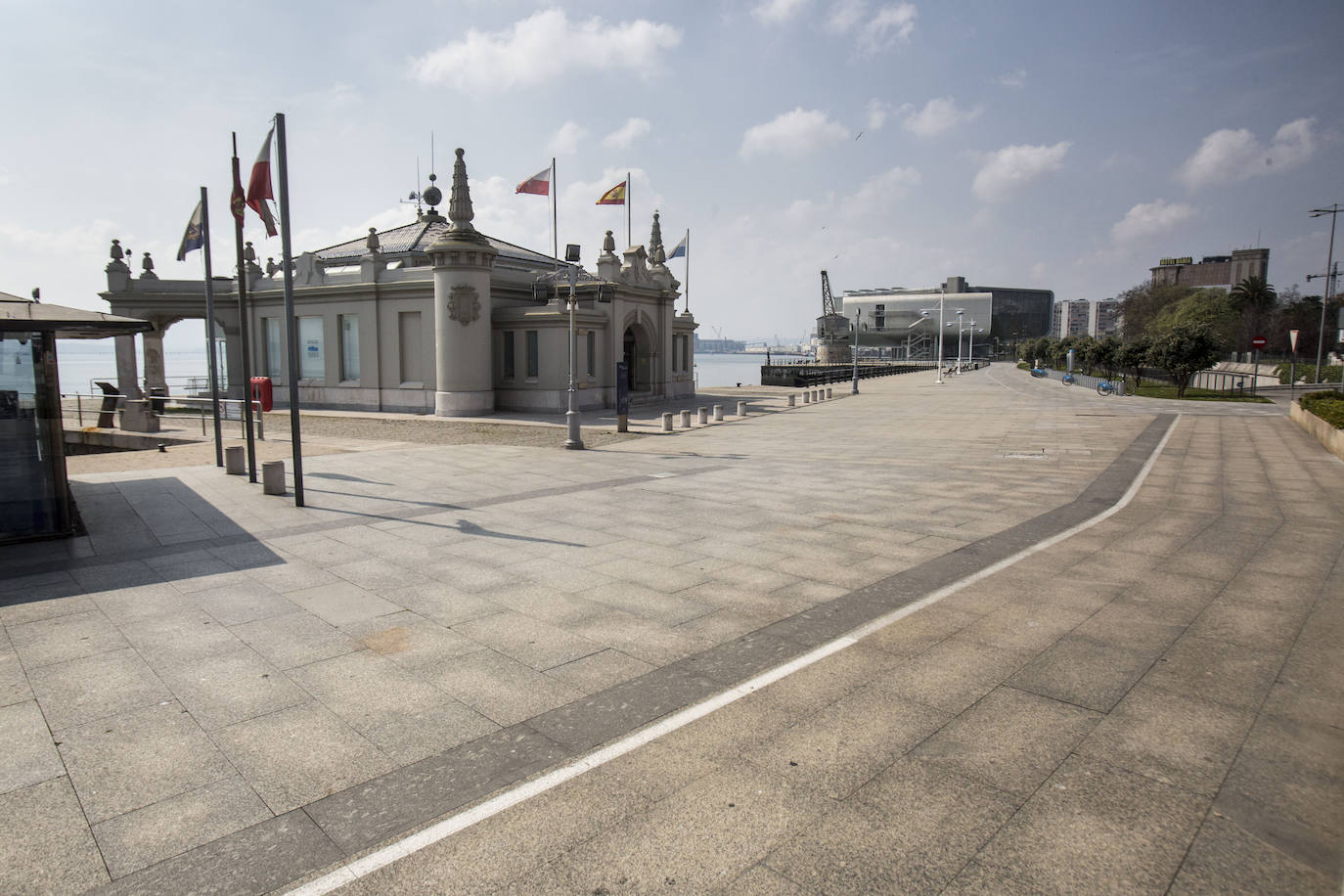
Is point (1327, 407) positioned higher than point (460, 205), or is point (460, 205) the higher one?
point (460, 205)

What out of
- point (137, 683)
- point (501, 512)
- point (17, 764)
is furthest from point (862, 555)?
point (17, 764)

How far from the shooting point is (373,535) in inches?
398

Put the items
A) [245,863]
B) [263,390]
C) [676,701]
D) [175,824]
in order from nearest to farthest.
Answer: [245,863]
[175,824]
[676,701]
[263,390]

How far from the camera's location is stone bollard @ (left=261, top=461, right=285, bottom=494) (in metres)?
12.8

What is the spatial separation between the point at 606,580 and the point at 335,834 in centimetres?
445

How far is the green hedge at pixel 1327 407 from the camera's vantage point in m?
18.5

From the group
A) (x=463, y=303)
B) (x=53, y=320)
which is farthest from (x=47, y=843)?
(x=463, y=303)

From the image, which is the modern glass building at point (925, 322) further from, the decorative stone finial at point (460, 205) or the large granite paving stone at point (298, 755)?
the large granite paving stone at point (298, 755)

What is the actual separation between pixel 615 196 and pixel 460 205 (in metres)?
6.68

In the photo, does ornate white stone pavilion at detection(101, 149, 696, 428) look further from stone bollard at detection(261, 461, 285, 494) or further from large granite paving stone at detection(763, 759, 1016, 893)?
large granite paving stone at detection(763, 759, 1016, 893)

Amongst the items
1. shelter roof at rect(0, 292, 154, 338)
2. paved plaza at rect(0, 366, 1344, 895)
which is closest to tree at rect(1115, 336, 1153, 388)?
paved plaza at rect(0, 366, 1344, 895)

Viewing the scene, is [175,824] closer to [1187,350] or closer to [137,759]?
[137,759]

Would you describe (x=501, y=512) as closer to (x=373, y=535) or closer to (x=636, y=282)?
(x=373, y=535)

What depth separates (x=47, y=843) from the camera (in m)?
3.72
